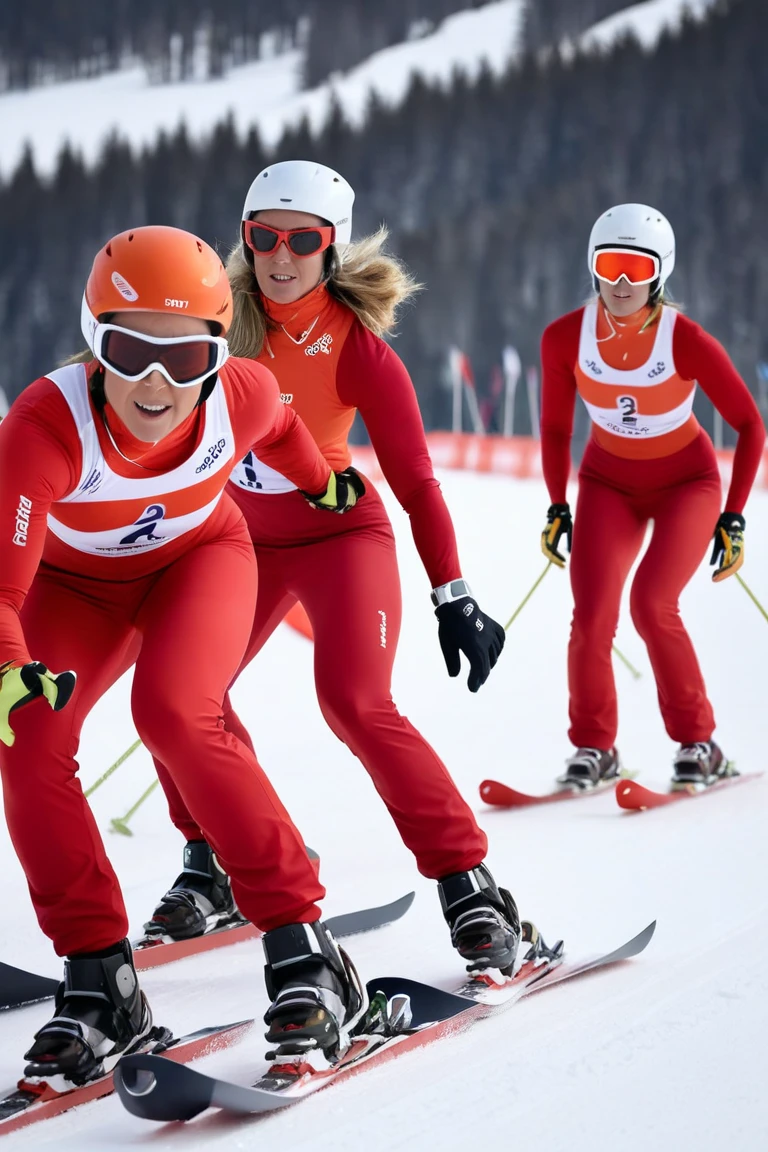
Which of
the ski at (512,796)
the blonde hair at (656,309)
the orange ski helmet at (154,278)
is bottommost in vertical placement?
the ski at (512,796)

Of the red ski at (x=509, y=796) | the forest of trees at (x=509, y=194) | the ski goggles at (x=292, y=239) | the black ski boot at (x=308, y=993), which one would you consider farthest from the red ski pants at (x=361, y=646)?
the forest of trees at (x=509, y=194)

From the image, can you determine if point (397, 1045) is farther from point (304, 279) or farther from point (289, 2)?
point (289, 2)

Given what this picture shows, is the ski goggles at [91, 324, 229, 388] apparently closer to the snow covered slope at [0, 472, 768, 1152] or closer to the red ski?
the snow covered slope at [0, 472, 768, 1152]

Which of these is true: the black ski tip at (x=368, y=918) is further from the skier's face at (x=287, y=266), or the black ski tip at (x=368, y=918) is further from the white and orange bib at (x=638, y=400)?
the white and orange bib at (x=638, y=400)

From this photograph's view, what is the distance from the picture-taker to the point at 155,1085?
5.89 feet

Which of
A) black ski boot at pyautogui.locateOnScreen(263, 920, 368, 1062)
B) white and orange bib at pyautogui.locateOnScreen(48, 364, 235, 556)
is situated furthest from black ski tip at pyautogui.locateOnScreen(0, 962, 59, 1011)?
white and orange bib at pyautogui.locateOnScreen(48, 364, 235, 556)

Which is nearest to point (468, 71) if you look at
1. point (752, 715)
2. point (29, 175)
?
point (29, 175)

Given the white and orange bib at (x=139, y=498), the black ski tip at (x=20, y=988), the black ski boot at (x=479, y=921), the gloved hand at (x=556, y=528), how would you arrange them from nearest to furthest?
the white and orange bib at (x=139, y=498) → the black ski boot at (x=479, y=921) → the black ski tip at (x=20, y=988) → the gloved hand at (x=556, y=528)

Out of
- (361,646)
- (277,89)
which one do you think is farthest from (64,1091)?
(277,89)

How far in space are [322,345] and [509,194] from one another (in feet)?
79.5

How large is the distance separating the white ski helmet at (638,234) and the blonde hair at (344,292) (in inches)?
61.8

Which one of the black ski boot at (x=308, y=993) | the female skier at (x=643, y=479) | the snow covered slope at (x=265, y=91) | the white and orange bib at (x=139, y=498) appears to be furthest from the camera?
the snow covered slope at (x=265, y=91)

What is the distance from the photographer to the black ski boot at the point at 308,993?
205 centimetres

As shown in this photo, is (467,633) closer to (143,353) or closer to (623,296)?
(143,353)
